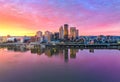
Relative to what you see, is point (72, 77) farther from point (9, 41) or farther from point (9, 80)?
point (9, 41)

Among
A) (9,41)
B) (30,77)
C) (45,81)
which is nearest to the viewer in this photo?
(45,81)

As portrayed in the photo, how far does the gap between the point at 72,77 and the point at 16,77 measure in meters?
2.39

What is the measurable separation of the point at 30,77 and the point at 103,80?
3.04 m

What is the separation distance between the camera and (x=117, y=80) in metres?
8.15

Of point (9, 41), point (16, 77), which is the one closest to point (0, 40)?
point (9, 41)

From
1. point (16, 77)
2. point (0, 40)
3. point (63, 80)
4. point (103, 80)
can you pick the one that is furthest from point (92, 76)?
point (0, 40)

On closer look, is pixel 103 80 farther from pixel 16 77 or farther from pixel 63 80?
pixel 16 77

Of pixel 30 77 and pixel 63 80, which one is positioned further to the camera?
pixel 30 77

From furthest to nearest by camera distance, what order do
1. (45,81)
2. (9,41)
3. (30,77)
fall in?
(9,41) → (30,77) → (45,81)

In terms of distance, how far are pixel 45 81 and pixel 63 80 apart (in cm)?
72

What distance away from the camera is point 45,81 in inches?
309

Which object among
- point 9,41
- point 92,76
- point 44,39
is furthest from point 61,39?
point 92,76

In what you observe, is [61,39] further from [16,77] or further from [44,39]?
[16,77]

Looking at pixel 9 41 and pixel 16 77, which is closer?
pixel 16 77
